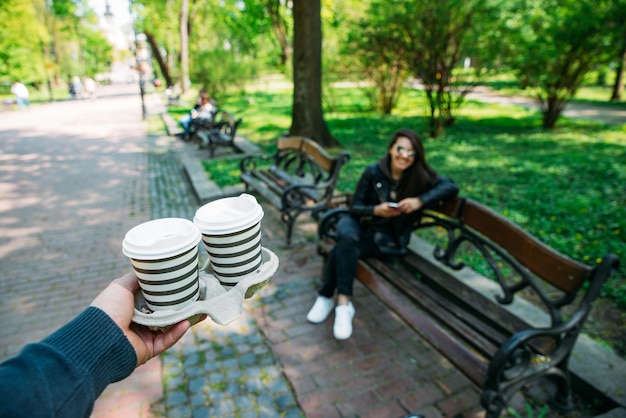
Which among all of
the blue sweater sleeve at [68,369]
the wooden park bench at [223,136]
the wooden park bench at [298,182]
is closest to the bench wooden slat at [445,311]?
the wooden park bench at [298,182]

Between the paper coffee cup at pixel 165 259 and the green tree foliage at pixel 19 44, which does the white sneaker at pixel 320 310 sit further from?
the green tree foliage at pixel 19 44

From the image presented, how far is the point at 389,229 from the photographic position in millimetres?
3279

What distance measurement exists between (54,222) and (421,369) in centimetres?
542

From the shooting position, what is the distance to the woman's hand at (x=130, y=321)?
1.21 m

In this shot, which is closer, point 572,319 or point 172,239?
point 172,239

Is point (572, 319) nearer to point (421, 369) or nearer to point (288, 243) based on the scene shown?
point (421, 369)

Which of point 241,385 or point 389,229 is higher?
point 389,229

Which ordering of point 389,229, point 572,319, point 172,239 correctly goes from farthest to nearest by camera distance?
point 389,229 < point 572,319 < point 172,239

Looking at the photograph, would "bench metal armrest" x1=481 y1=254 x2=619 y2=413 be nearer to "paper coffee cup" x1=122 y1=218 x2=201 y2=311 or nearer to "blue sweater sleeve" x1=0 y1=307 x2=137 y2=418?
"paper coffee cup" x1=122 y1=218 x2=201 y2=311

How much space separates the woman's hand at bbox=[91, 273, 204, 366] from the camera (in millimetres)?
1207

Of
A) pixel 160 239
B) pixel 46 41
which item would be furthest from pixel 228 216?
pixel 46 41

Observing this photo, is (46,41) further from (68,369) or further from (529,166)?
(68,369)

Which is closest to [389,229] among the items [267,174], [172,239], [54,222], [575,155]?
[172,239]

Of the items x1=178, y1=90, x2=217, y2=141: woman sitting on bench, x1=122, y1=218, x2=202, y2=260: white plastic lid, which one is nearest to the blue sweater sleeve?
x1=122, y1=218, x2=202, y2=260: white plastic lid
